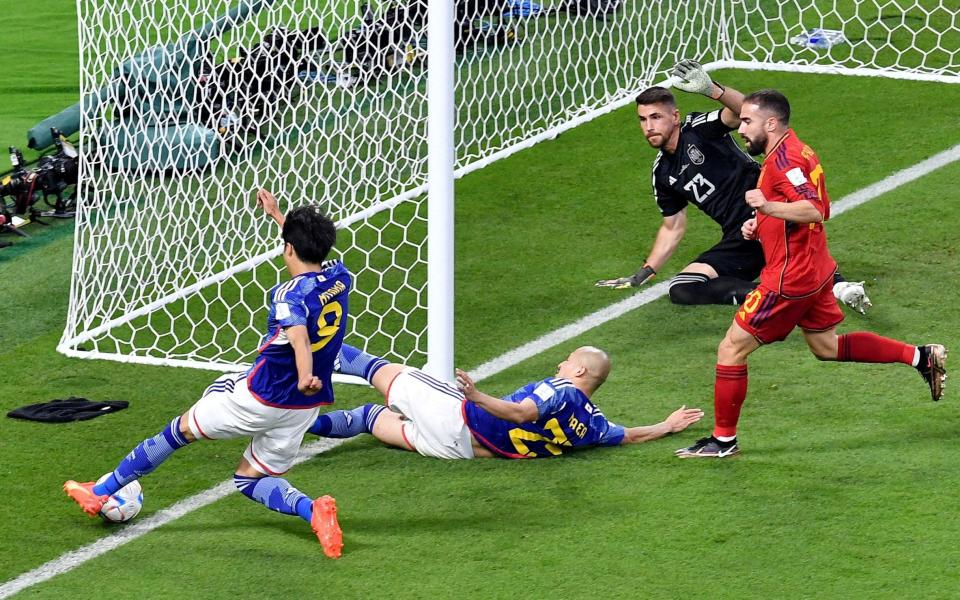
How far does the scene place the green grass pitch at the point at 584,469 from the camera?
5.59 metres

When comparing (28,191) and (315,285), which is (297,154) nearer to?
(28,191)

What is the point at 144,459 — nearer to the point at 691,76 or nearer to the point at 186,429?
the point at 186,429

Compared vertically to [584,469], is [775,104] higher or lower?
higher

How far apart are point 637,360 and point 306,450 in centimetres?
182

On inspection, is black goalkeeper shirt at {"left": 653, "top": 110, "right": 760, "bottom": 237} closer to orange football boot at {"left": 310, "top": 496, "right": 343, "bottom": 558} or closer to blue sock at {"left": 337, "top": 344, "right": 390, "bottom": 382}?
blue sock at {"left": 337, "top": 344, "right": 390, "bottom": 382}

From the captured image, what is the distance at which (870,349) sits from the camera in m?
6.72

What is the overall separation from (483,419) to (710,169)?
2466 mm

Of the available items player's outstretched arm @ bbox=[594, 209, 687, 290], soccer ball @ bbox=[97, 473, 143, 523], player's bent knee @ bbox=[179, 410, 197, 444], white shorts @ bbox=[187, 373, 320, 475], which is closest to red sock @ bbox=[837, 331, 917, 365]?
player's outstretched arm @ bbox=[594, 209, 687, 290]

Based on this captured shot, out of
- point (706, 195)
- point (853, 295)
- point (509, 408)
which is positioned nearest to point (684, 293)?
point (706, 195)

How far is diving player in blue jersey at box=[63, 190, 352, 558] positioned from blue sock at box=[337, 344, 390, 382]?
73 centimetres

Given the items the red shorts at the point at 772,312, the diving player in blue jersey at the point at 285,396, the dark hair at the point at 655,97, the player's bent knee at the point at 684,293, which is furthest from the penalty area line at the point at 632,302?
the diving player in blue jersey at the point at 285,396

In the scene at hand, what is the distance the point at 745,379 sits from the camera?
6355 mm

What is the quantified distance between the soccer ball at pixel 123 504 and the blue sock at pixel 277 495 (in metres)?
0.42

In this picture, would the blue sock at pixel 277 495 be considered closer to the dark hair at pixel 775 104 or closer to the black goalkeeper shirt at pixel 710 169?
the dark hair at pixel 775 104
